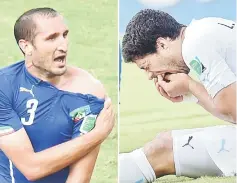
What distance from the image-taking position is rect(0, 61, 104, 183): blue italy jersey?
280 cm

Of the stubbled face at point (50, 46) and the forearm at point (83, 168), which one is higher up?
the stubbled face at point (50, 46)

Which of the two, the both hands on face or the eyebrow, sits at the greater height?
the eyebrow

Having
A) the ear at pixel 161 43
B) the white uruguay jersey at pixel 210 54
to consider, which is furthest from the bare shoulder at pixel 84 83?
the white uruguay jersey at pixel 210 54

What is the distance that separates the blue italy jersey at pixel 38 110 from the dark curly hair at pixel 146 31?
1.12ft

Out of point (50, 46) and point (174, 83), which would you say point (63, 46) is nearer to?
point (50, 46)

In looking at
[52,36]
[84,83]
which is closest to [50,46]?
[52,36]

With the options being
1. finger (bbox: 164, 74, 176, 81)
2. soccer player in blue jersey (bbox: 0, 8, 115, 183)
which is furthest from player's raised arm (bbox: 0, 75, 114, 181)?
finger (bbox: 164, 74, 176, 81)

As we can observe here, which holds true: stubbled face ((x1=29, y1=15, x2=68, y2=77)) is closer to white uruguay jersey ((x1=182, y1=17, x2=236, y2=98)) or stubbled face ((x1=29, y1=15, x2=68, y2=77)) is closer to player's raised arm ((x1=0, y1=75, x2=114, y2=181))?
player's raised arm ((x1=0, y1=75, x2=114, y2=181))

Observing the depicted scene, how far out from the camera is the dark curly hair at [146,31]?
117 inches

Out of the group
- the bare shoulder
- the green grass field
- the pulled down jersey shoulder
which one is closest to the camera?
the pulled down jersey shoulder

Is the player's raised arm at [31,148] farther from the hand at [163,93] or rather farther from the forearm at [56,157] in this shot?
the hand at [163,93]

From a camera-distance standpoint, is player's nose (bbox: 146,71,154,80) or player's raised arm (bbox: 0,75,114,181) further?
player's nose (bbox: 146,71,154,80)

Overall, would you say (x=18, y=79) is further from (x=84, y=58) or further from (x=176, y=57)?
(x=176, y=57)

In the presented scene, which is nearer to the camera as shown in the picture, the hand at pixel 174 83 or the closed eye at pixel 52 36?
the closed eye at pixel 52 36
